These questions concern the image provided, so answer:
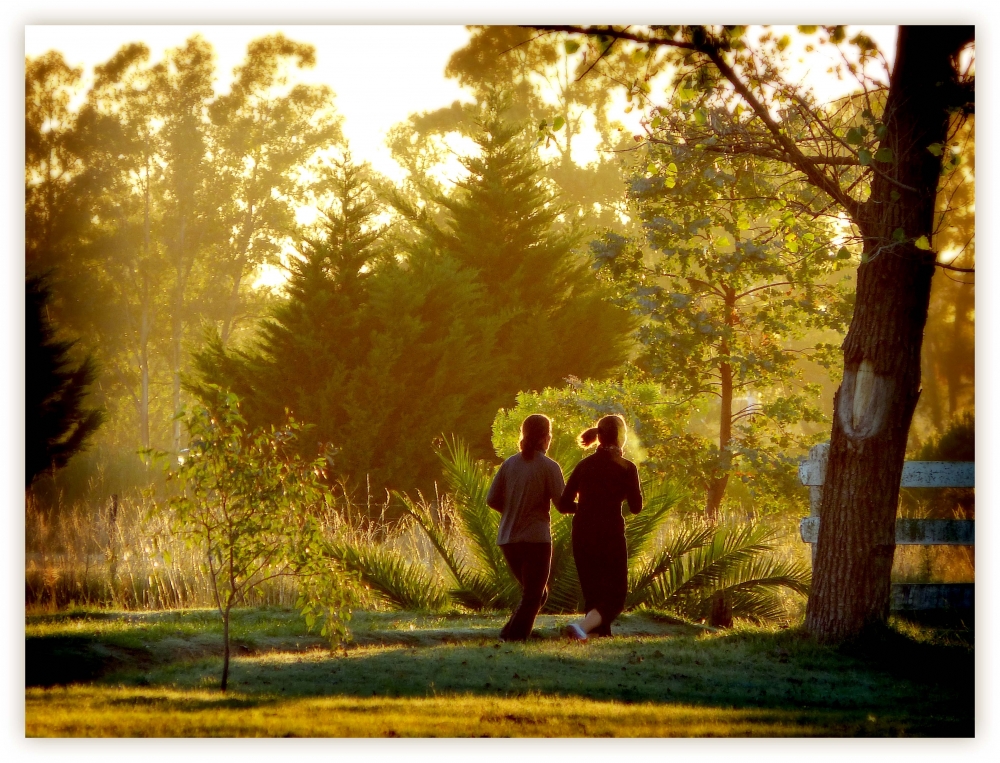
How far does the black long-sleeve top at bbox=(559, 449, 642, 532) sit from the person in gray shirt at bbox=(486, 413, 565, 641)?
17cm

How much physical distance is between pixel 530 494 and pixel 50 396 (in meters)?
4.33

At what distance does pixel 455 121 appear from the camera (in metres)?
19.8

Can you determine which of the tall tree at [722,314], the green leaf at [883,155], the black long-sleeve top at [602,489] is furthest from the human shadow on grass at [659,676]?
the tall tree at [722,314]

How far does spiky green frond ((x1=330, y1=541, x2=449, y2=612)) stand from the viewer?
368 inches

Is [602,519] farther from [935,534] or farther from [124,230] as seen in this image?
[124,230]

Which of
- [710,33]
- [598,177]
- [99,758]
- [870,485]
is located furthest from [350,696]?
[598,177]

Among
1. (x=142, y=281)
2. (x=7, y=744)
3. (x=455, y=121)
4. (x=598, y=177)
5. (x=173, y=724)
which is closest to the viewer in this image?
(x=173, y=724)

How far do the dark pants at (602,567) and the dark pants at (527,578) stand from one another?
35cm

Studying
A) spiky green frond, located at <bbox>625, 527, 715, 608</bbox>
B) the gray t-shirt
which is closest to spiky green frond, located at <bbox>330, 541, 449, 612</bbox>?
spiky green frond, located at <bbox>625, 527, 715, 608</bbox>

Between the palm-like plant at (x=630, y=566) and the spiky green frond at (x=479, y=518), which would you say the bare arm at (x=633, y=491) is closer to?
the palm-like plant at (x=630, y=566)

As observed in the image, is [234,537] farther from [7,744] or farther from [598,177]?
[598,177]

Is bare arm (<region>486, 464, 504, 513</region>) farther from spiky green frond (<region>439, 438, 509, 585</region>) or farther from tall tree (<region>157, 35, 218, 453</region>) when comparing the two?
tall tree (<region>157, 35, 218, 453</region>)

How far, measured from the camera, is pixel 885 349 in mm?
7406

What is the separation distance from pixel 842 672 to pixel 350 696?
303cm
